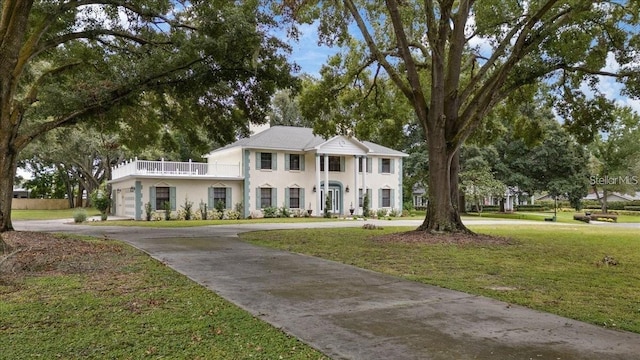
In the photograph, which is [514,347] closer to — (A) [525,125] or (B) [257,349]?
(B) [257,349]

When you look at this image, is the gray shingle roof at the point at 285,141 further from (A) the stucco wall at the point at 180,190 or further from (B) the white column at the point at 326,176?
(A) the stucco wall at the point at 180,190

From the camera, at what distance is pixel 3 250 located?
356 inches

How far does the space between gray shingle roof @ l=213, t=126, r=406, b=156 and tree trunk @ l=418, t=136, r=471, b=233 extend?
1514cm

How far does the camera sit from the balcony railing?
1098 inches

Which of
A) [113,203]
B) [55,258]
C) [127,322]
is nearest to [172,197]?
[113,203]

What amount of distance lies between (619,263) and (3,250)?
38.9 ft

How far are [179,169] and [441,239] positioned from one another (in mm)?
19656

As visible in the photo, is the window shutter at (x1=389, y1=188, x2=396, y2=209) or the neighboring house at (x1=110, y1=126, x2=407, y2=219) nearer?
the neighboring house at (x1=110, y1=126, x2=407, y2=219)

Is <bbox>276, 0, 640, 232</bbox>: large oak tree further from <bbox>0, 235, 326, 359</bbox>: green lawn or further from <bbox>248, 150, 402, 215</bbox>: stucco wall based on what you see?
<bbox>248, 150, 402, 215</bbox>: stucco wall

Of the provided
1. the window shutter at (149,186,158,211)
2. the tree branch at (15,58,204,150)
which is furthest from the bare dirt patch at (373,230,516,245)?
the window shutter at (149,186,158,211)

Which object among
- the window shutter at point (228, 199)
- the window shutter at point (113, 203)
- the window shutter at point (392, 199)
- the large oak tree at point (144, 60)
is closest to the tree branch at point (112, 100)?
the large oak tree at point (144, 60)

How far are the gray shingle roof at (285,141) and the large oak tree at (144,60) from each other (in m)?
13.9

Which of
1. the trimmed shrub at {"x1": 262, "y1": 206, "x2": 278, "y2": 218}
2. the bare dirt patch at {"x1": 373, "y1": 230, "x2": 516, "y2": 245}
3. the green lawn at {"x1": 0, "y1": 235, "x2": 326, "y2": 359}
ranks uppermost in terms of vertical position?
the trimmed shrub at {"x1": 262, "y1": 206, "x2": 278, "y2": 218}

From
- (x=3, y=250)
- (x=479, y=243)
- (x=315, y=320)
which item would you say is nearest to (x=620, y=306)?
(x=315, y=320)
